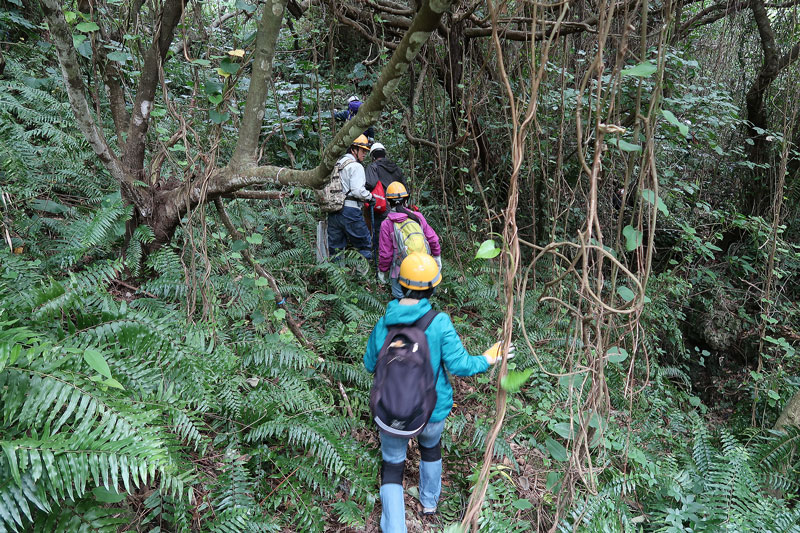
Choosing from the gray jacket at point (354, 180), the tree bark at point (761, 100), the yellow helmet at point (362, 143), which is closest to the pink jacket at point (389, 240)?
the gray jacket at point (354, 180)

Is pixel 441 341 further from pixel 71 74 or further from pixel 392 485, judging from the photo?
pixel 71 74

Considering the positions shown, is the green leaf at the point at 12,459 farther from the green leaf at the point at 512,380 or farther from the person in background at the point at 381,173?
the person in background at the point at 381,173

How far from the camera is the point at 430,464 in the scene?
9.42 feet

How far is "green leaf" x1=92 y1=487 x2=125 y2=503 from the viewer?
2000mm

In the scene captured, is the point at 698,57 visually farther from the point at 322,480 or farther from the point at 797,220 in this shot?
the point at 322,480

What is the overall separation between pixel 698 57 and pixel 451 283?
19.6 feet

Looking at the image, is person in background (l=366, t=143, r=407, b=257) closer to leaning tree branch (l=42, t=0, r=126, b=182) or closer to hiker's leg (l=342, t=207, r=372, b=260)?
hiker's leg (l=342, t=207, r=372, b=260)

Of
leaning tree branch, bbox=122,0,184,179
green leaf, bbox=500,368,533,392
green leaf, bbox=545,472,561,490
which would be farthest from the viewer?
leaning tree branch, bbox=122,0,184,179

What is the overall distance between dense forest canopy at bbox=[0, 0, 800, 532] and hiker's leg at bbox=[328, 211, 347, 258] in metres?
0.32

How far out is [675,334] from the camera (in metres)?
5.78

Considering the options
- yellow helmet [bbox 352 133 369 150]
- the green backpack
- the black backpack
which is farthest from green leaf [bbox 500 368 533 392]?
yellow helmet [bbox 352 133 369 150]

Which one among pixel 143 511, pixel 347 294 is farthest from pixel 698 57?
pixel 143 511

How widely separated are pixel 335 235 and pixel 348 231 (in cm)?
19

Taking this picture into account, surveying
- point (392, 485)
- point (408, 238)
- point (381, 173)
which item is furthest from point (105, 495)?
point (381, 173)
